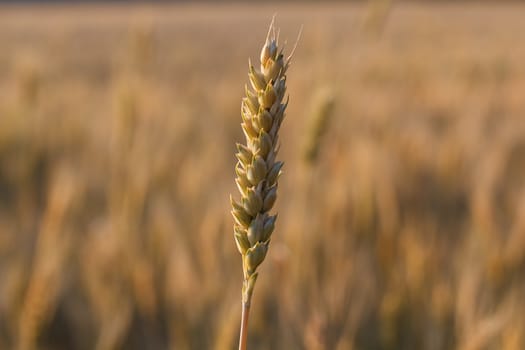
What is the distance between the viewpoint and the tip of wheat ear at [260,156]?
0.35 metres

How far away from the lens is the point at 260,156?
36 centimetres

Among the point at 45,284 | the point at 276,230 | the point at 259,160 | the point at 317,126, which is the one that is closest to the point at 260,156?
the point at 259,160

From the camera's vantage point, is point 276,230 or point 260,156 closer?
point 260,156

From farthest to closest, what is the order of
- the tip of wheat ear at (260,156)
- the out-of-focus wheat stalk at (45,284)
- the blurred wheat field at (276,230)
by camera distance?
the blurred wheat field at (276,230) → the out-of-focus wheat stalk at (45,284) → the tip of wheat ear at (260,156)

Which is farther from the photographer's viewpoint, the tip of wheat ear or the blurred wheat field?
the blurred wheat field

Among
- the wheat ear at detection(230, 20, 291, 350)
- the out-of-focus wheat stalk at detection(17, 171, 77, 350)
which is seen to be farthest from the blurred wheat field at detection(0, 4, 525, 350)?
the wheat ear at detection(230, 20, 291, 350)

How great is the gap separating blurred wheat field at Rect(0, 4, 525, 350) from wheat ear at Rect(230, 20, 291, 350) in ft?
1.26

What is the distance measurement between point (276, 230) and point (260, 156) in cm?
117

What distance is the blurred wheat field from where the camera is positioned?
1060mm

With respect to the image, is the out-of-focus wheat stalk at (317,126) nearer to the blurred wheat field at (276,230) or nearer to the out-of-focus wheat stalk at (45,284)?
the blurred wheat field at (276,230)

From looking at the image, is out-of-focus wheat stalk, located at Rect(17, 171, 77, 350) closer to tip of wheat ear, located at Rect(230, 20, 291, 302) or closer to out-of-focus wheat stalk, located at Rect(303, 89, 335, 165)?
out-of-focus wheat stalk, located at Rect(303, 89, 335, 165)

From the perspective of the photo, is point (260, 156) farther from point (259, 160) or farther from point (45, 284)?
point (45, 284)

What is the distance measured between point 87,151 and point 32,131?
375 millimetres

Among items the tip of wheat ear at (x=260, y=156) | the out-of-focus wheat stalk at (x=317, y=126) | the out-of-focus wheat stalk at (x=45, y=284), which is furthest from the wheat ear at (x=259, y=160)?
the out-of-focus wheat stalk at (x=45, y=284)
